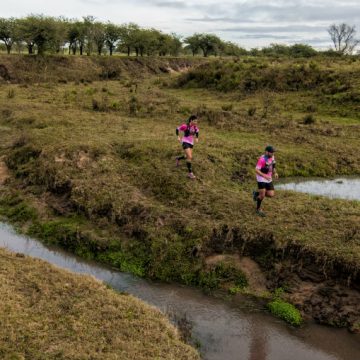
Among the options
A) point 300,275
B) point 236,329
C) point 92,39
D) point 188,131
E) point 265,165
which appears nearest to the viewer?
point 236,329

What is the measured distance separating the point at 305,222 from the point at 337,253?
1738mm

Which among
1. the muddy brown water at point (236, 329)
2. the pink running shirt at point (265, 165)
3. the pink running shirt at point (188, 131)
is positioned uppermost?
the pink running shirt at point (188, 131)

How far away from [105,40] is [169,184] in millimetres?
62388

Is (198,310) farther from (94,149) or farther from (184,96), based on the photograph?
(184,96)

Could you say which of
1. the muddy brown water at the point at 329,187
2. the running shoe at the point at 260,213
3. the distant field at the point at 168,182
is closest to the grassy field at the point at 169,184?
the distant field at the point at 168,182

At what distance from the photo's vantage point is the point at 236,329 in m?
9.41

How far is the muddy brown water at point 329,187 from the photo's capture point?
16.1 meters

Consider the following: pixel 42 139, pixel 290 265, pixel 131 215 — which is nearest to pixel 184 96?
pixel 42 139

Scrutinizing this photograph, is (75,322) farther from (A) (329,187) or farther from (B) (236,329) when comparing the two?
(A) (329,187)

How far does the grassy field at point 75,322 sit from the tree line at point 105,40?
47.9 metres

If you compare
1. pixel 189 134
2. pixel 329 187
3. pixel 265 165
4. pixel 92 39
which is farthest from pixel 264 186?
pixel 92 39

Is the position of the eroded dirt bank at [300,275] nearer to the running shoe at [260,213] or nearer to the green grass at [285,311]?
the green grass at [285,311]

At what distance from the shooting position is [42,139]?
19422 millimetres

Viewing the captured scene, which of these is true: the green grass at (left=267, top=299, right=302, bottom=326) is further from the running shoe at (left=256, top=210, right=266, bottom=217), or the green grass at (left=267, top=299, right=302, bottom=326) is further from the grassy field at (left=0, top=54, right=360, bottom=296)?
the running shoe at (left=256, top=210, right=266, bottom=217)
